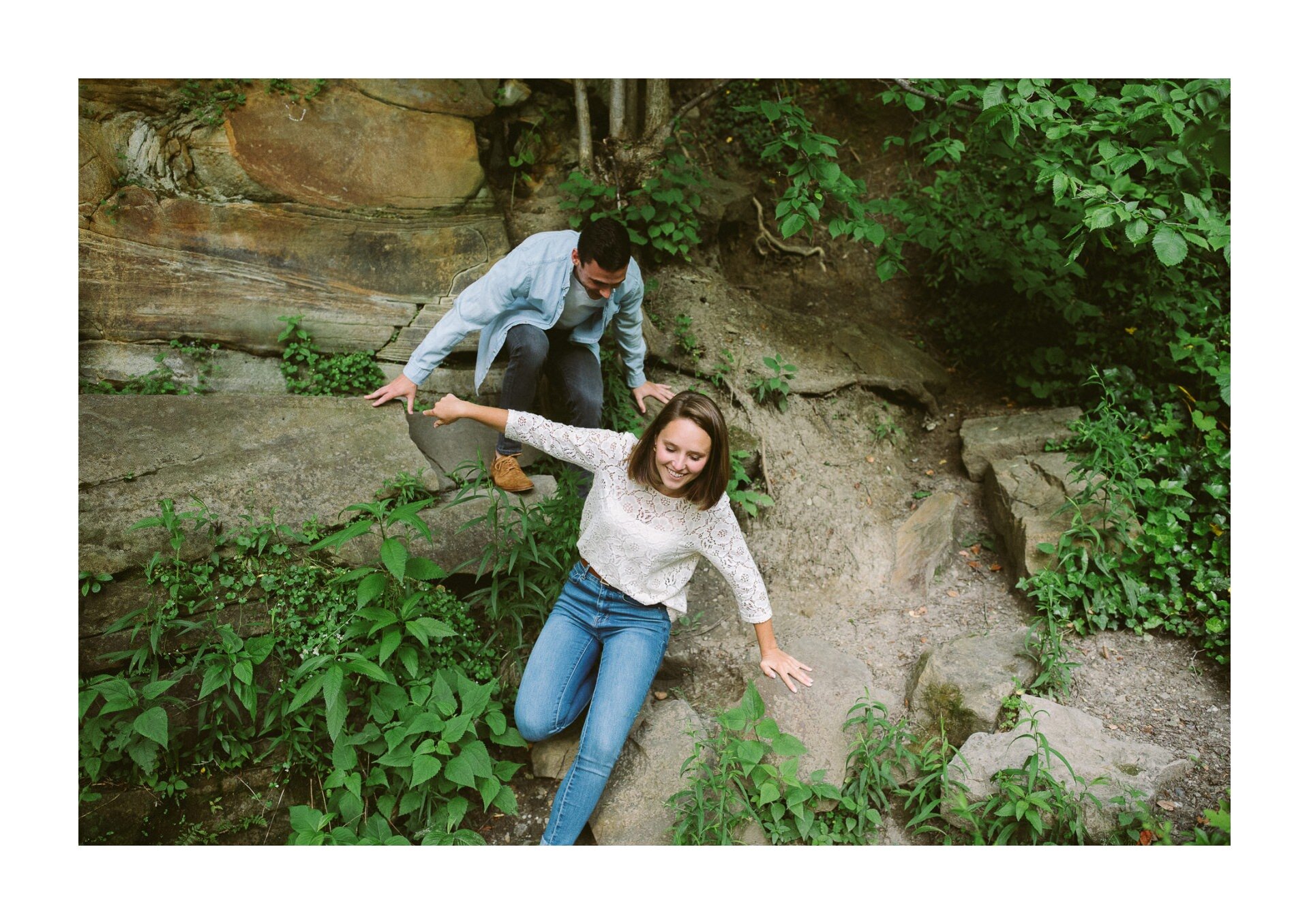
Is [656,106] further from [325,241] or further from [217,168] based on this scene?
[217,168]

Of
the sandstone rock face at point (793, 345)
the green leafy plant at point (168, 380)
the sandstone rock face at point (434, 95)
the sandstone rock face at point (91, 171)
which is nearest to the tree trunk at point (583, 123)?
the sandstone rock face at point (434, 95)

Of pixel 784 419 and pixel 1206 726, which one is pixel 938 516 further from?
pixel 1206 726

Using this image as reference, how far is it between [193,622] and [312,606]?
0.40 meters

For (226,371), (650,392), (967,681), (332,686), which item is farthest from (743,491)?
(226,371)

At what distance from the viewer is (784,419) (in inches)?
169

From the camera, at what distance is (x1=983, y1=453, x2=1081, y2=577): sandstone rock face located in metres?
3.57

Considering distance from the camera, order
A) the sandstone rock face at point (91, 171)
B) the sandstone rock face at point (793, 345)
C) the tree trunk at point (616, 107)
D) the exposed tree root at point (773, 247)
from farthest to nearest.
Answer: the exposed tree root at point (773, 247) < the sandstone rock face at point (793, 345) < the tree trunk at point (616, 107) < the sandstone rock face at point (91, 171)

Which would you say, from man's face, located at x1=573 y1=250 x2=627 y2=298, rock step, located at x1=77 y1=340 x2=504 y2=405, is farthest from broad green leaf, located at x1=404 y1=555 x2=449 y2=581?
man's face, located at x1=573 y1=250 x2=627 y2=298

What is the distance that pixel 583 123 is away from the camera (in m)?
4.35

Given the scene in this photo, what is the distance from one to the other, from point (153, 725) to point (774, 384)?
3.20 meters

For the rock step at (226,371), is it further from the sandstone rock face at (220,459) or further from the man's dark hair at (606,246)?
the man's dark hair at (606,246)

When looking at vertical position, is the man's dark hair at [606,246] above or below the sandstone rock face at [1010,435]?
above

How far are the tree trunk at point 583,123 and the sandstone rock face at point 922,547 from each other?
271 cm

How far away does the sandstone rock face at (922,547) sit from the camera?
12.5 feet
